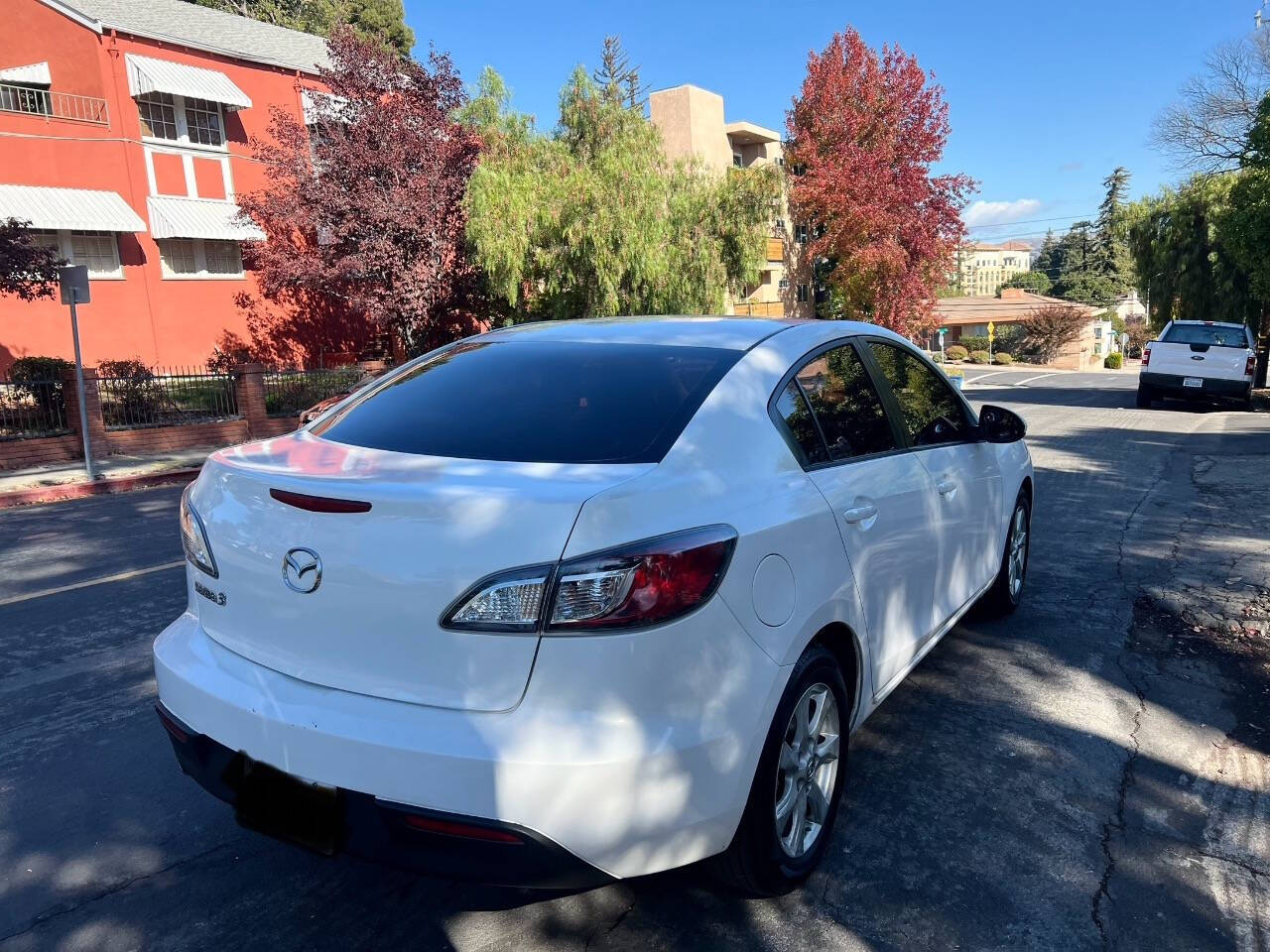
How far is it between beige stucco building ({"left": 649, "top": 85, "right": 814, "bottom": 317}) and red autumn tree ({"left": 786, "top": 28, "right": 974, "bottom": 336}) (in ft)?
5.24

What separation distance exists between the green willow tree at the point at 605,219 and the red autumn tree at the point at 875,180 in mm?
7849

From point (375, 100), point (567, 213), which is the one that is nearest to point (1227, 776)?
point (567, 213)

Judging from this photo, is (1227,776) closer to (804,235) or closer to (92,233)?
(92,233)

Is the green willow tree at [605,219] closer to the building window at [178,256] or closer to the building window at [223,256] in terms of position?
the building window at [223,256]

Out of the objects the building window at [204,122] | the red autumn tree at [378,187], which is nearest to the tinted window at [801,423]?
the red autumn tree at [378,187]

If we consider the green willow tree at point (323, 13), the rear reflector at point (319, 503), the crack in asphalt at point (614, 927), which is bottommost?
the crack in asphalt at point (614, 927)

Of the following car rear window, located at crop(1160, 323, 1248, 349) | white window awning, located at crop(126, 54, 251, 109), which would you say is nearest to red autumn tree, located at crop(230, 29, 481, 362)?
white window awning, located at crop(126, 54, 251, 109)

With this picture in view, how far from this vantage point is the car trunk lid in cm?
202

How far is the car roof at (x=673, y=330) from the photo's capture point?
312 cm

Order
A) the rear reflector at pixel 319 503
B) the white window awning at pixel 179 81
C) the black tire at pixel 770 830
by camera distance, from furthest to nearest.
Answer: the white window awning at pixel 179 81
the black tire at pixel 770 830
the rear reflector at pixel 319 503

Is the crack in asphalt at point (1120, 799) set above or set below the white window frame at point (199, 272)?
below

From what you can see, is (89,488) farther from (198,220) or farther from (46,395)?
(198,220)

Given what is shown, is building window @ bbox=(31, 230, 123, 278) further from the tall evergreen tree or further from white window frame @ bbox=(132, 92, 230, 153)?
the tall evergreen tree

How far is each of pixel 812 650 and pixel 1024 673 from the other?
2.23 m
